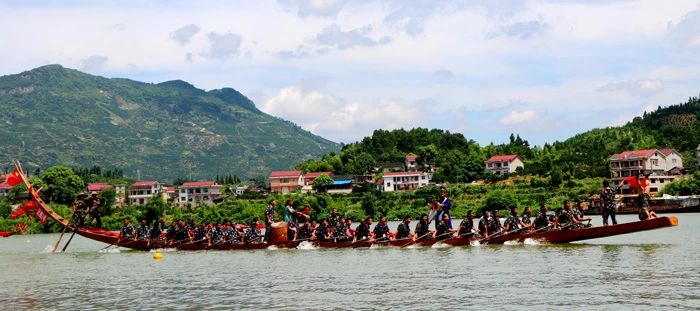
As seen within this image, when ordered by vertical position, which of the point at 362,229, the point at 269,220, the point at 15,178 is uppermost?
the point at 15,178

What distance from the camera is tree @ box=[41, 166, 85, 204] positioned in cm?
11038

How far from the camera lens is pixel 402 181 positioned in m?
128

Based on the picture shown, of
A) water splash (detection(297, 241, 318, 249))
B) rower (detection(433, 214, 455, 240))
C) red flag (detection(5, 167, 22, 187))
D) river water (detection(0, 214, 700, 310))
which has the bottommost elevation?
river water (detection(0, 214, 700, 310))

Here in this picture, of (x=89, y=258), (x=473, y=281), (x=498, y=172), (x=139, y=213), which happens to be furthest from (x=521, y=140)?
(x=473, y=281)

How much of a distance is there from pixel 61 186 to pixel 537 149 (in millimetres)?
73418

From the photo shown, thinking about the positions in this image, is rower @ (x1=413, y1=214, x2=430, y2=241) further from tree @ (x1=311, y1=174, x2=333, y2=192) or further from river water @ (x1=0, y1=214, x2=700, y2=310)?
tree @ (x1=311, y1=174, x2=333, y2=192)

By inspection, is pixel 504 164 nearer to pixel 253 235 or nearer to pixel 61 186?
pixel 61 186

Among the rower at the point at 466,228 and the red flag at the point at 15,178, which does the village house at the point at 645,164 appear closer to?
the rower at the point at 466,228

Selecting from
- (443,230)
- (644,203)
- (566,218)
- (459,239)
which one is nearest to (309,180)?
(443,230)

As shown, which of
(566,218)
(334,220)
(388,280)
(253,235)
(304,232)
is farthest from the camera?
(253,235)

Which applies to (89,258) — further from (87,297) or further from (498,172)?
(498,172)

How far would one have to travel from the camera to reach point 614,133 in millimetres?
141875

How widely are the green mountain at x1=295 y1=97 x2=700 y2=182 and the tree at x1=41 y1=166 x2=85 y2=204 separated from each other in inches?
1758

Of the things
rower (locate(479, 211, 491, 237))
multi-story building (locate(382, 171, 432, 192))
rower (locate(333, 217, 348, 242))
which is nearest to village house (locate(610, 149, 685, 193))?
Answer: multi-story building (locate(382, 171, 432, 192))
